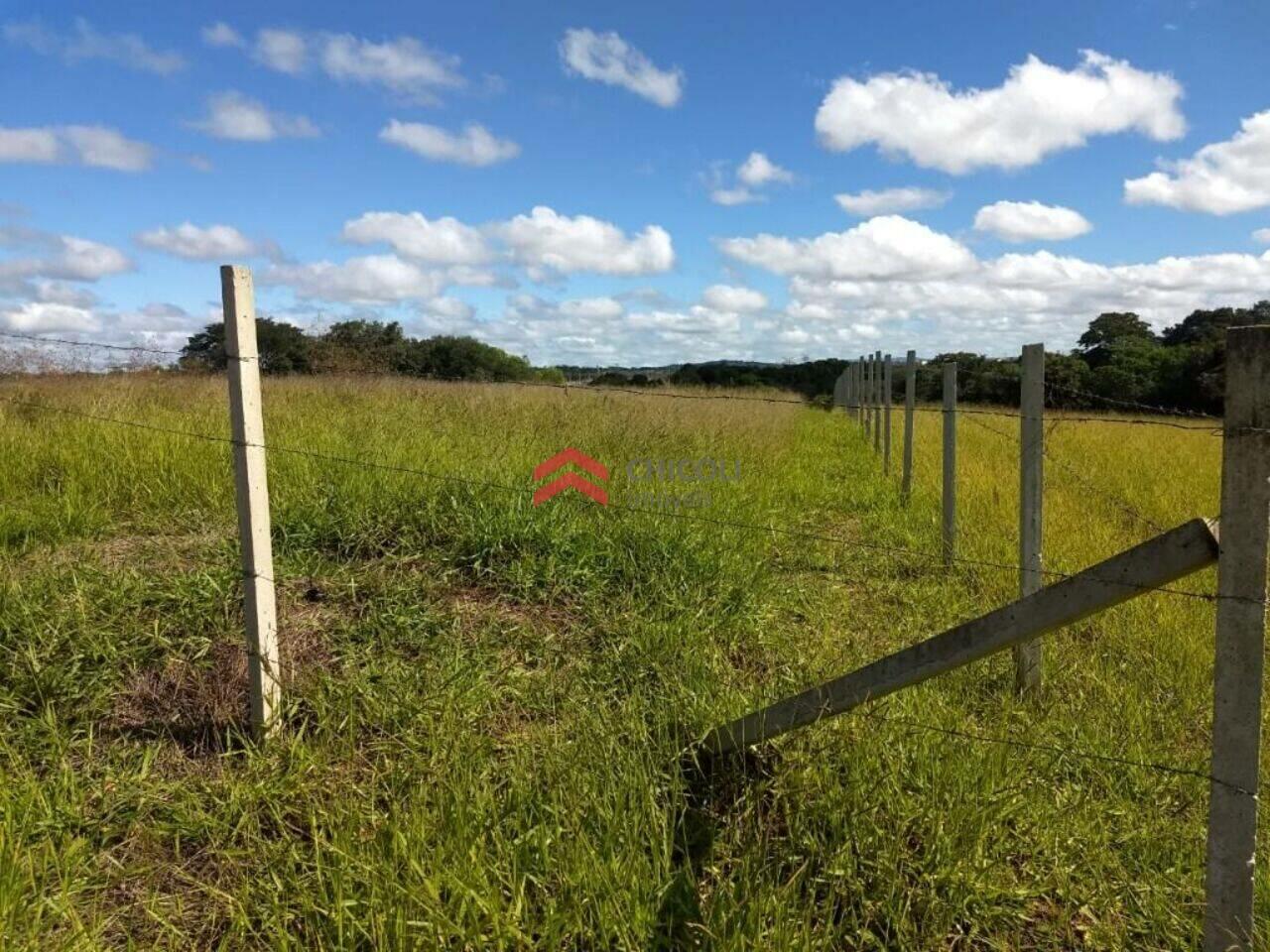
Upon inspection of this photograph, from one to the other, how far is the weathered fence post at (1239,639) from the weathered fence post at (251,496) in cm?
260

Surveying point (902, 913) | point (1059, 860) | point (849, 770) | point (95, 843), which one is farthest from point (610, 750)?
point (95, 843)

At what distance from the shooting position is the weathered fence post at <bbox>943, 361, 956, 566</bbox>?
4.88 m

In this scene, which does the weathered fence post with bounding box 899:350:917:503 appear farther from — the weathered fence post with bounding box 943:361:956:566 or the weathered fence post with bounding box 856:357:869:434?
the weathered fence post with bounding box 856:357:869:434

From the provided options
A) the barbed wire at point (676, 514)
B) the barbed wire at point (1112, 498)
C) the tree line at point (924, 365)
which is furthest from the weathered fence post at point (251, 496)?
the barbed wire at point (1112, 498)

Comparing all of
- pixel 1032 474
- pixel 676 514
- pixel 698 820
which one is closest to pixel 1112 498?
pixel 1032 474

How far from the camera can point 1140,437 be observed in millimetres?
11922

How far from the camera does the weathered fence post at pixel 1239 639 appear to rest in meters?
1.47

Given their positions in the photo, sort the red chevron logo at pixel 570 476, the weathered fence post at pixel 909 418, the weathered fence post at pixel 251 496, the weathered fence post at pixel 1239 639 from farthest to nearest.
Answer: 1. the weathered fence post at pixel 909 418
2. the red chevron logo at pixel 570 476
3. the weathered fence post at pixel 251 496
4. the weathered fence post at pixel 1239 639

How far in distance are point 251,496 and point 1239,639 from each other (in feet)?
8.97

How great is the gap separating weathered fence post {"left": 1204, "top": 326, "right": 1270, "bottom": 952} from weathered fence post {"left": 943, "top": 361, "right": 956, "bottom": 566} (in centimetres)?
328

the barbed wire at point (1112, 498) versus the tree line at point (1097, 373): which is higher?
the tree line at point (1097, 373)

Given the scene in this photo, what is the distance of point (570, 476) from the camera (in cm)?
493

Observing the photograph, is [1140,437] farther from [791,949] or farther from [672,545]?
[791,949]

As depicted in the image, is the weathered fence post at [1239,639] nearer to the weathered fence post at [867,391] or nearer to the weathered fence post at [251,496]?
the weathered fence post at [251,496]
